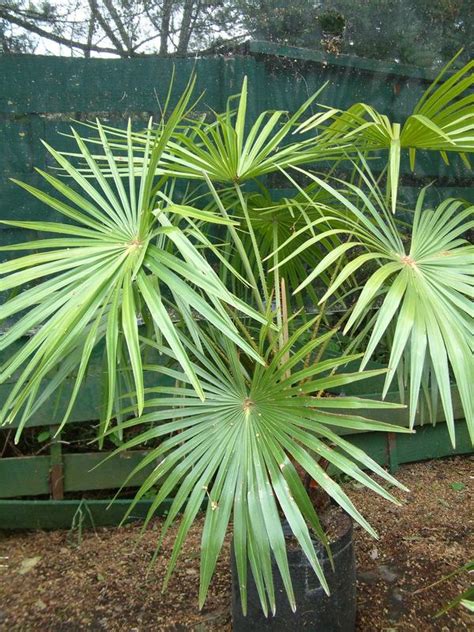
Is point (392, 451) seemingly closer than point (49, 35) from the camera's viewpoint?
No

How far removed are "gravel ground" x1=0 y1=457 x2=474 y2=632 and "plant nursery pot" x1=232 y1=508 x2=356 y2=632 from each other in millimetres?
237

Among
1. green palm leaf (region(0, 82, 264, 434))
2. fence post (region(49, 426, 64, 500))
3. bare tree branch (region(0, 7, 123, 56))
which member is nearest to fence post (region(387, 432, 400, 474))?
fence post (region(49, 426, 64, 500))

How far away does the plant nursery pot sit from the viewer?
55.3 inches

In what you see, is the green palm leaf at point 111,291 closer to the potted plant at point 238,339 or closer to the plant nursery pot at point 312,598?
the potted plant at point 238,339

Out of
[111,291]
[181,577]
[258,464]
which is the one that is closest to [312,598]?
[258,464]

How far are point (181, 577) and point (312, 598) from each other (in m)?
0.64

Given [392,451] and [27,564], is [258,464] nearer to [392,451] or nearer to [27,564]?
[27,564]

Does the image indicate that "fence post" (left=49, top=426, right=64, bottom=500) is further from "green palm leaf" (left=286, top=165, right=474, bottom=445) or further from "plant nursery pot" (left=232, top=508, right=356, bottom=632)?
"green palm leaf" (left=286, top=165, right=474, bottom=445)

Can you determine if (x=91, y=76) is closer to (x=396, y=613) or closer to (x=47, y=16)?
(x=47, y=16)

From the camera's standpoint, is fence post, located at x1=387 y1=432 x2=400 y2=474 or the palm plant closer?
the palm plant

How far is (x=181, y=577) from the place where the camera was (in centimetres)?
191

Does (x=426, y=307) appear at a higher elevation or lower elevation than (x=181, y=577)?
higher

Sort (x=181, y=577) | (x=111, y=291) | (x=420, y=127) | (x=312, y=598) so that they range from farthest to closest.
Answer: (x=181, y=577) < (x=312, y=598) < (x=420, y=127) < (x=111, y=291)

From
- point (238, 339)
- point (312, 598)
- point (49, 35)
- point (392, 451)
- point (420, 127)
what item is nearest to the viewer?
point (238, 339)
